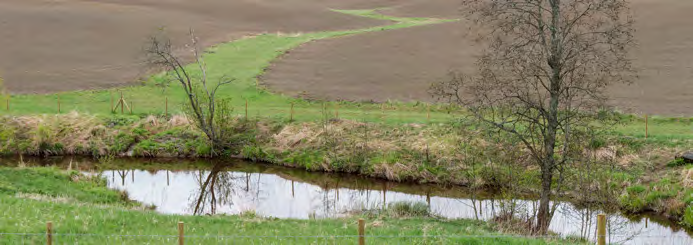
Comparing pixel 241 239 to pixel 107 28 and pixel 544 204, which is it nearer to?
pixel 544 204

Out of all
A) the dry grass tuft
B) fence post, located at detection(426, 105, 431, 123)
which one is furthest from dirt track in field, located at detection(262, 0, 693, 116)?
the dry grass tuft

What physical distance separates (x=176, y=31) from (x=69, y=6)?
594 inches

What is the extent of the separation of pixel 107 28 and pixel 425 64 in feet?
111

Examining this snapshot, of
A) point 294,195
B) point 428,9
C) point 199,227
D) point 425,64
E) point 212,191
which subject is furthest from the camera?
point 428,9

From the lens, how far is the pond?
26.7m

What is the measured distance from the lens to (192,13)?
78250 mm

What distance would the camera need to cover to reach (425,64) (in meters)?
58.4

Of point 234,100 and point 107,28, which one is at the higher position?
point 107,28

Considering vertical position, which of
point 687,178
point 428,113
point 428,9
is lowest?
point 687,178

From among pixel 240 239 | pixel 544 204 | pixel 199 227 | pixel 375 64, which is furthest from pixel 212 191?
pixel 375 64

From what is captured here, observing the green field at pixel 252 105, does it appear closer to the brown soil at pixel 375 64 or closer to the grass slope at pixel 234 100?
the grass slope at pixel 234 100

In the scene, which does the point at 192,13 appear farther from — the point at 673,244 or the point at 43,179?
the point at 673,244

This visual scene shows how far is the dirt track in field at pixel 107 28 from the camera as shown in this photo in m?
56.2

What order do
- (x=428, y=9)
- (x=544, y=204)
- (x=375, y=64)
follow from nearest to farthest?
(x=544, y=204), (x=375, y=64), (x=428, y=9)
